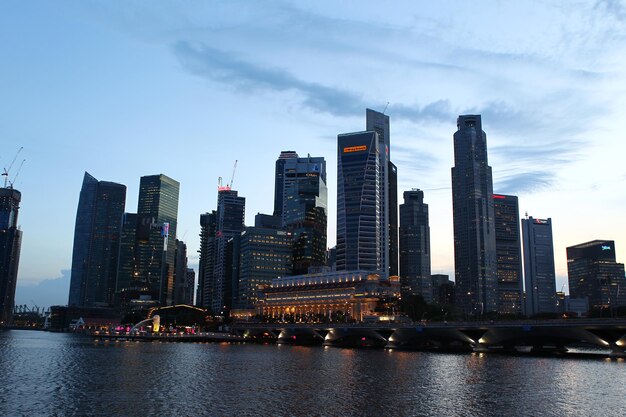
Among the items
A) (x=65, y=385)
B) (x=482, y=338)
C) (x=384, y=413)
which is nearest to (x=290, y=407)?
(x=384, y=413)

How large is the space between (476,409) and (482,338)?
107m

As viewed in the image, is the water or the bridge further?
the bridge

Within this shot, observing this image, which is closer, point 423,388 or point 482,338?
point 423,388

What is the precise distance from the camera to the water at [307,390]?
192 ft

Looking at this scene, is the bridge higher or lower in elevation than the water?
higher

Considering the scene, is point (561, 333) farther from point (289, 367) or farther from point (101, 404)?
point (101, 404)

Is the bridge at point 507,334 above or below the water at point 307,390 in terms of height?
above

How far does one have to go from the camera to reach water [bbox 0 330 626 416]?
5847cm

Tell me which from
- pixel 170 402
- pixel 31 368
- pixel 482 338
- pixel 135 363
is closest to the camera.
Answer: pixel 170 402

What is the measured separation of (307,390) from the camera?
241ft

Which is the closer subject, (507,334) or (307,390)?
(307,390)

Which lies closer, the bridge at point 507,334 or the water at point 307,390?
the water at point 307,390

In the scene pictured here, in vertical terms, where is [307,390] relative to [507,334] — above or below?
below

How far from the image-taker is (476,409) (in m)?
60.0
